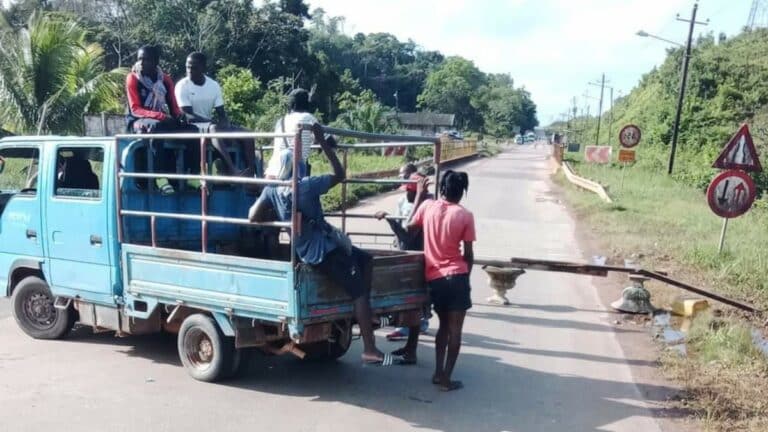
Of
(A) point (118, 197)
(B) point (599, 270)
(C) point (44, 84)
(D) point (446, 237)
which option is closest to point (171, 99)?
(A) point (118, 197)

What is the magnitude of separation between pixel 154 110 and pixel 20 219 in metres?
1.65

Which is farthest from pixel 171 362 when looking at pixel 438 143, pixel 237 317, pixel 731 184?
pixel 731 184

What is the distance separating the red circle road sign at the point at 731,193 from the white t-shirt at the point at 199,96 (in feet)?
22.3

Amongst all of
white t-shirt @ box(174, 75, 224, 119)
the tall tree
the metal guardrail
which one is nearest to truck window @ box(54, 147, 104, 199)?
white t-shirt @ box(174, 75, 224, 119)

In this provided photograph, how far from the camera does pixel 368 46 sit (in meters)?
104

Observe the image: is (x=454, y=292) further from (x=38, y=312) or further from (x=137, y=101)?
(x=38, y=312)

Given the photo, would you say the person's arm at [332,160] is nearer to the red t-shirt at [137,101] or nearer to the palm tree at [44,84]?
the red t-shirt at [137,101]

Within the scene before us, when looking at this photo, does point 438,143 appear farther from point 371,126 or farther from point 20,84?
point 371,126

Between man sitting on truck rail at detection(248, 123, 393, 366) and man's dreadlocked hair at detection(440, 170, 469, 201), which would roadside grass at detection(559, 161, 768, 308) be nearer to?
man's dreadlocked hair at detection(440, 170, 469, 201)

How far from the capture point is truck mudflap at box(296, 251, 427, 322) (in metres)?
4.88

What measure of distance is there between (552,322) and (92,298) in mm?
A: 5011

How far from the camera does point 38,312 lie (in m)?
6.70

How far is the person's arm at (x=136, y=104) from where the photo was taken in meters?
6.34

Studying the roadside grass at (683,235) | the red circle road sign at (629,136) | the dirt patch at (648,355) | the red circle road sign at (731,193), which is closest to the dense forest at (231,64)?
the dirt patch at (648,355)
